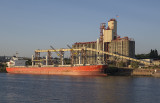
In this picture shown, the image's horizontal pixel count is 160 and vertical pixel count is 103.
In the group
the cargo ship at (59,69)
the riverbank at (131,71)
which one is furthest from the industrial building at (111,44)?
the cargo ship at (59,69)

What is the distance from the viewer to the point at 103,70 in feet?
229

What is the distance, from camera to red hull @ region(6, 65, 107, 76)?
229 ft

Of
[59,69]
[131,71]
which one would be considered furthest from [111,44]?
[59,69]

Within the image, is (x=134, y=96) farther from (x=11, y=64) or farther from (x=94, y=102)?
(x=11, y=64)

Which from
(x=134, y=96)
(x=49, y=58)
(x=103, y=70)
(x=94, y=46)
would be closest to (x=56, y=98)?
(x=134, y=96)

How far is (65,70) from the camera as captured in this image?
259 ft

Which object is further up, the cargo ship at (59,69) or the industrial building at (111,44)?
the industrial building at (111,44)

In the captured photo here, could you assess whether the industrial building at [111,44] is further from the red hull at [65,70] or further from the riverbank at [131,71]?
the red hull at [65,70]

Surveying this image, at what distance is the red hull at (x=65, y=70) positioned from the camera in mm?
69938

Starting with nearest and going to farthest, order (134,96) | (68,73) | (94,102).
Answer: (94,102) < (134,96) < (68,73)

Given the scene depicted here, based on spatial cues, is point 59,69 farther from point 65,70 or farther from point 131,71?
point 131,71

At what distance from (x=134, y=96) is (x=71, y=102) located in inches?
358

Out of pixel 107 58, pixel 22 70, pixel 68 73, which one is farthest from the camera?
pixel 107 58

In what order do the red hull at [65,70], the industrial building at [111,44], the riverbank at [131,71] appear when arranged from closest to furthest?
the red hull at [65,70]
the riverbank at [131,71]
the industrial building at [111,44]
